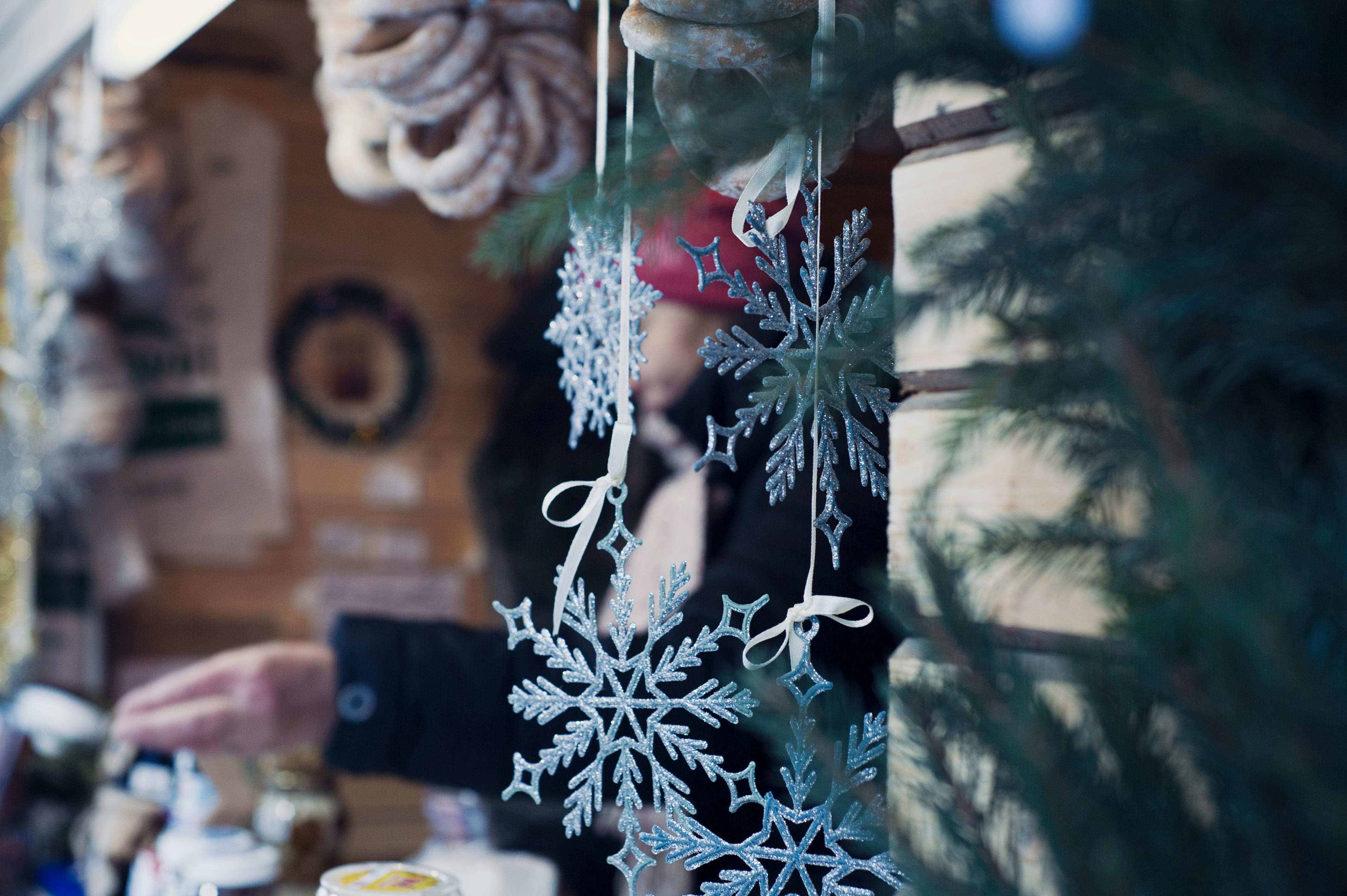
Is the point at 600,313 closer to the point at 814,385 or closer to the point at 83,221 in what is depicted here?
the point at 814,385

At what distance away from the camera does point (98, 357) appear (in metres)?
2.18

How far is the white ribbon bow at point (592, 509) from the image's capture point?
0.66m

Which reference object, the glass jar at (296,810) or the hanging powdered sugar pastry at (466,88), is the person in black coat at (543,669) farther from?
the hanging powdered sugar pastry at (466,88)

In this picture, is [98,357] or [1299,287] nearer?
[1299,287]

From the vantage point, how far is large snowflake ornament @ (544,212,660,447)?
688 millimetres

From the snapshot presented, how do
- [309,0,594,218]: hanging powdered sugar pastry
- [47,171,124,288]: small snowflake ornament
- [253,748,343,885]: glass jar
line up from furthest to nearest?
[47,171,124,288]: small snowflake ornament, [253,748,343,885]: glass jar, [309,0,594,218]: hanging powdered sugar pastry

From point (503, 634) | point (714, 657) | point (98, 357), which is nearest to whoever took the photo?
point (714, 657)

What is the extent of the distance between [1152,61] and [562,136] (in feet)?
2.67

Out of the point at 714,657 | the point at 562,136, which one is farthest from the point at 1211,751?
the point at 562,136

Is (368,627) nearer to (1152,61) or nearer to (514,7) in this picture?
(514,7)

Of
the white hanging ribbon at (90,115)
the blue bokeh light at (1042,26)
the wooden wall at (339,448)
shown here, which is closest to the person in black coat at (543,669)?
the blue bokeh light at (1042,26)

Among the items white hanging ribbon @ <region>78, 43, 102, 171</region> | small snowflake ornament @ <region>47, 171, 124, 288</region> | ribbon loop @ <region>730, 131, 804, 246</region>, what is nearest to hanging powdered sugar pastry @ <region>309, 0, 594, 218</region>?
ribbon loop @ <region>730, 131, 804, 246</region>

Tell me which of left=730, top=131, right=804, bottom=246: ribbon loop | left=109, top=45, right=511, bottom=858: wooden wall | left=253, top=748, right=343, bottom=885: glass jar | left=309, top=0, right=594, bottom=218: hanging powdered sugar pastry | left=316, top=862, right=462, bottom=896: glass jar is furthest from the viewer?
left=109, top=45, right=511, bottom=858: wooden wall

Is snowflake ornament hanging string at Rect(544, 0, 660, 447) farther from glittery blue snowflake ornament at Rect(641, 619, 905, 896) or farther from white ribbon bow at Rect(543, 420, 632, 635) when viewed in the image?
glittery blue snowflake ornament at Rect(641, 619, 905, 896)
